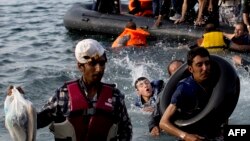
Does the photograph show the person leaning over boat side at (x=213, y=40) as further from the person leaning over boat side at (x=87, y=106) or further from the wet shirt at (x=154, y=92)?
the person leaning over boat side at (x=87, y=106)

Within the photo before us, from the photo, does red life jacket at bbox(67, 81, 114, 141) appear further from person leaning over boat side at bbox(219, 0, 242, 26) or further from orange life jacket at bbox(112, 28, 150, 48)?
person leaning over boat side at bbox(219, 0, 242, 26)

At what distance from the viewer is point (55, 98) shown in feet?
12.0

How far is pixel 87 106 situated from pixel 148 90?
387 centimetres

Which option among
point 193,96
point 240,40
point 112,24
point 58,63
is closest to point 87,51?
point 193,96

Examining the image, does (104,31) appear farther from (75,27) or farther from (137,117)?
(137,117)

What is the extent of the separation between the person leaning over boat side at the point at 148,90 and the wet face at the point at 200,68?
297cm

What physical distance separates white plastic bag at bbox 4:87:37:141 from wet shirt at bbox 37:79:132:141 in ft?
0.25

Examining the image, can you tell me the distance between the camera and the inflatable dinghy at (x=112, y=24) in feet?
39.8

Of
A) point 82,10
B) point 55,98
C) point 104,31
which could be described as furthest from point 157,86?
point 82,10

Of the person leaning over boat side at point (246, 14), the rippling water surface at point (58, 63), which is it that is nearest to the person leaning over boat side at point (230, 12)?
the person leaning over boat side at point (246, 14)

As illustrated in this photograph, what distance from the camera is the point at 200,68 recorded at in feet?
14.4

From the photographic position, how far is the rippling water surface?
816cm

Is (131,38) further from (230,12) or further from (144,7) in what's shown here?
(230,12)

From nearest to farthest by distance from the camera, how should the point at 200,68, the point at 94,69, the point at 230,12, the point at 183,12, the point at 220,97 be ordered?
1. the point at 94,69
2. the point at 200,68
3. the point at 220,97
4. the point at 183,12
5. the point at 230,12
